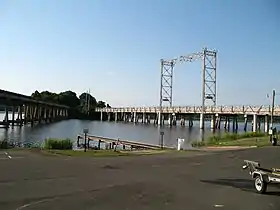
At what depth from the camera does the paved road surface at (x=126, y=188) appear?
11914 mm

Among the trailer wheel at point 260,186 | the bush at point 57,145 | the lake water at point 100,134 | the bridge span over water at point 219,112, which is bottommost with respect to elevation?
the lake water at point 100,134

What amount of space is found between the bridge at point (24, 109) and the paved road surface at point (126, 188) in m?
89.7

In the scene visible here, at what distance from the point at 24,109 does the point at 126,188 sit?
150221mm

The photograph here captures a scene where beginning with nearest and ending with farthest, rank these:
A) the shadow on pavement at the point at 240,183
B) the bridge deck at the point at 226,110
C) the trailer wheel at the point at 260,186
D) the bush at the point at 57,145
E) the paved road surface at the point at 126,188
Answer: the paved road surface at the point at 126,188, the trailer wheel at the point at 260,186, the shadow on pavement at the point at 240,183, the bush at the point at 57,145, the bridge deck at the point at 226,110

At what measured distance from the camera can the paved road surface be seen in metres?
11.9

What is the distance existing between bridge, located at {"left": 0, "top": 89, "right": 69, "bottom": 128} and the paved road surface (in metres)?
89.7

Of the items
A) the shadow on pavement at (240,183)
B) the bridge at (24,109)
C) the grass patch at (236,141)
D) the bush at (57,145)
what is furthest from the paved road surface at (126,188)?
the bridge at (24,109)

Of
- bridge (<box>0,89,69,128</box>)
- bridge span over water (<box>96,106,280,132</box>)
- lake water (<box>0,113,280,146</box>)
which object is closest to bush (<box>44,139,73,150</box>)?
lake water (<box>0,113,280,146</box>)

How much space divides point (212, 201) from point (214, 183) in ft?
13.6

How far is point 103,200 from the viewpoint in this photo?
40.7 feet

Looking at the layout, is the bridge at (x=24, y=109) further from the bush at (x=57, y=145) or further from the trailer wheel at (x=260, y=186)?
the trailer wheel at (x=260, y=186)

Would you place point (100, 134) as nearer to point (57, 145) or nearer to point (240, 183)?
point (57, 145)

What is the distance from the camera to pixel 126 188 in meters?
14.8

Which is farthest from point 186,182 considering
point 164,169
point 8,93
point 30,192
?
point 8,93
